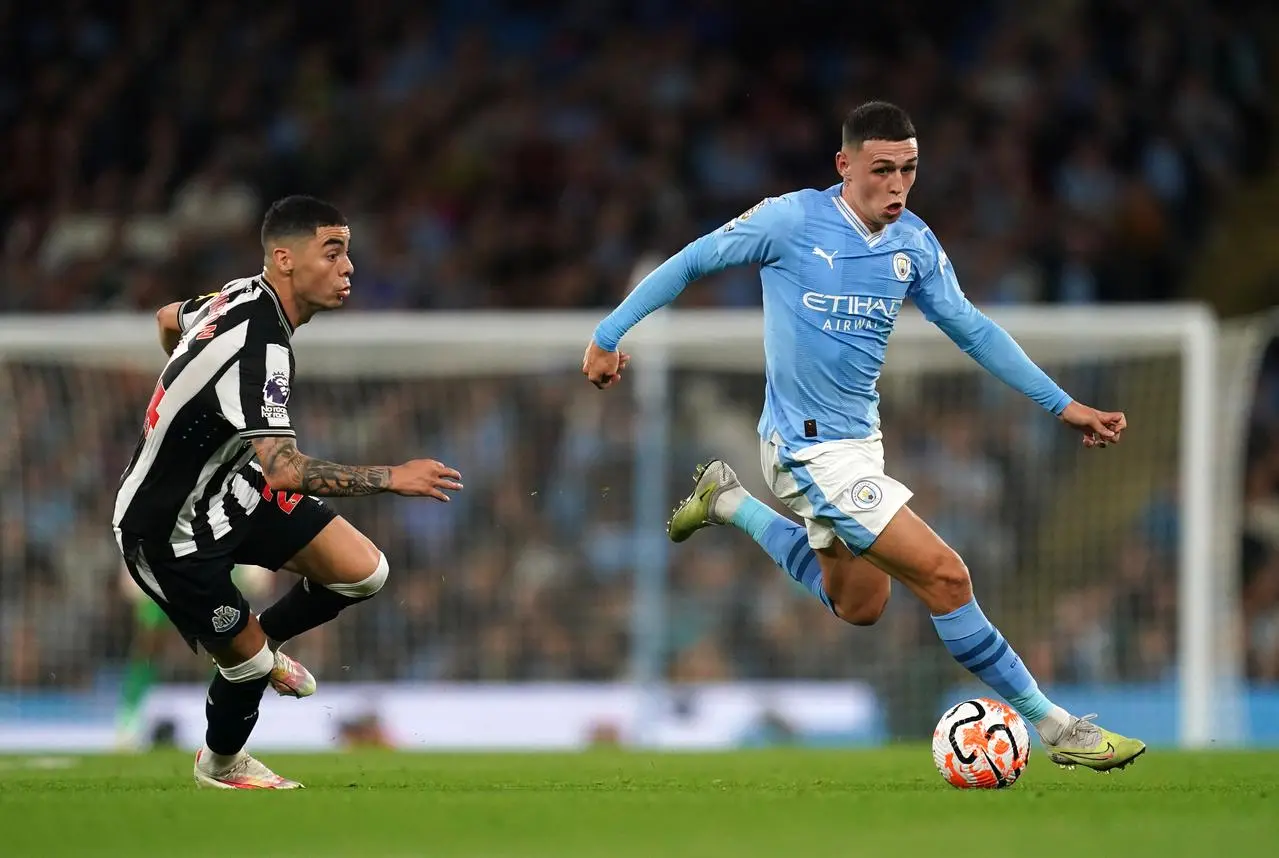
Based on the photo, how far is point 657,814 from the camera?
19.2 ft

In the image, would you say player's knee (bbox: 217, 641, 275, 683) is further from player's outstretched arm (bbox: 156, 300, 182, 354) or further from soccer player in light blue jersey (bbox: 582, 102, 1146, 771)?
soccer player in light blue jersey (bbox: 582, 102, 1146, 771)

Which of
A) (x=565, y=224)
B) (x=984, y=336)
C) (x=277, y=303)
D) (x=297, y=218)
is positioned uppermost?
(x=565, y=224)

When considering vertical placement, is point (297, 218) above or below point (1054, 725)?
above

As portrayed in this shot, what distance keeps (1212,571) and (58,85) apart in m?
12.0

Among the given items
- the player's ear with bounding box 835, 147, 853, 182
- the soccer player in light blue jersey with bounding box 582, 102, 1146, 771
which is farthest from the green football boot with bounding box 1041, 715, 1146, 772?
the player's ear with bounding box 835, 147, 853, 182

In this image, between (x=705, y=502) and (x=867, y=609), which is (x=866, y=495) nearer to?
(x=867, y=609)

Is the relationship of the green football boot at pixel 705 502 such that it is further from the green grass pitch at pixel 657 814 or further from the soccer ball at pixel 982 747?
the soccer ball at pixel 982 747

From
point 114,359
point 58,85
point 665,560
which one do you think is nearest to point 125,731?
point 114,359

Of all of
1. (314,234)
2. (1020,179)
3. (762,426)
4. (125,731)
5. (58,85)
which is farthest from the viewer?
(58,85)

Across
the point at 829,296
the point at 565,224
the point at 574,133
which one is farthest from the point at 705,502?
the point at 574,133

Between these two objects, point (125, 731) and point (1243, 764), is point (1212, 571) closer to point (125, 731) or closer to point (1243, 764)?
point (1243, 764)

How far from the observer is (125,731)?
484 inches

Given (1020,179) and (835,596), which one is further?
(1020,179)

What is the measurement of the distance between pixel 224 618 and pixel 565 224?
10.5 meters
